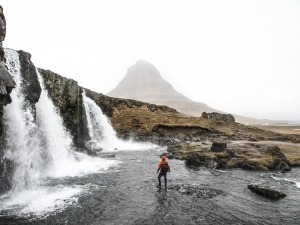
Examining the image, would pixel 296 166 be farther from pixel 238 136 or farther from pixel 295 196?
pixel 238 136

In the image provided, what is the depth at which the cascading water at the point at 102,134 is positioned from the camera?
51906 mm

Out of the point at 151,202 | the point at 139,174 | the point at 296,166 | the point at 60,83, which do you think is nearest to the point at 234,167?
the point at 296,166

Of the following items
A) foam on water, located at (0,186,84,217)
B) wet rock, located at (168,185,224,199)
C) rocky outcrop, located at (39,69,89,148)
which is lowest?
foam on water, located at (0,186,84,217)

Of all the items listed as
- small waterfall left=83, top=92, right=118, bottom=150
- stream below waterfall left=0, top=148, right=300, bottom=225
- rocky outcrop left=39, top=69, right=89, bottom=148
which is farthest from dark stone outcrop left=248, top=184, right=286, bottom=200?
small waterfall left=83, top=92, right=118, bottom=150

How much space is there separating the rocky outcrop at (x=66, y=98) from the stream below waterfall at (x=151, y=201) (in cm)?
1332

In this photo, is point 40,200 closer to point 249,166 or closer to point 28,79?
point 28,79

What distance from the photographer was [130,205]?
19516 mm

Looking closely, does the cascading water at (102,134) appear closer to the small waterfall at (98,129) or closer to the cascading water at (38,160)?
the small waterfall at (98,129)

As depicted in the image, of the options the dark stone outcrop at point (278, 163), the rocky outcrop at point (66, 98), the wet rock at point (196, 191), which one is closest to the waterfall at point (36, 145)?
the rocky outcrop at point (66, 98)

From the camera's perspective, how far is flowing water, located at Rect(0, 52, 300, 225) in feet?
57.3

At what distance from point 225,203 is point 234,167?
519 inches

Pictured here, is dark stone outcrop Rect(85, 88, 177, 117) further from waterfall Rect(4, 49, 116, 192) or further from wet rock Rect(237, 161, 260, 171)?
wet rock Rect(237, 161, 260, 171)

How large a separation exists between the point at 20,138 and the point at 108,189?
925cm

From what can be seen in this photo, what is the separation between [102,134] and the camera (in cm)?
5591
